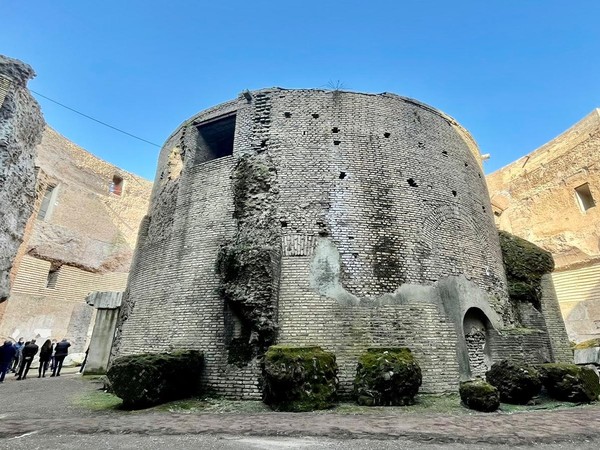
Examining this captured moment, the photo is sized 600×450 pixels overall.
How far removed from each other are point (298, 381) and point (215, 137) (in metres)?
8.95

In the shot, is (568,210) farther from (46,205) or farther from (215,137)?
(46,205)

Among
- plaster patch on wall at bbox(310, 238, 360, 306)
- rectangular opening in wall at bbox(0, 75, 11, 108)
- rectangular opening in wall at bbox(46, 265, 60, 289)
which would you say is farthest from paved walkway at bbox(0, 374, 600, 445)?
rectangular opening in wall at bbox(46, 265, 60, 289)

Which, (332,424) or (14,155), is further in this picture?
(14,155)

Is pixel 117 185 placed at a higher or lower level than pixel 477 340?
higher

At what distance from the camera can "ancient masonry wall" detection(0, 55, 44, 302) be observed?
37.2 feet

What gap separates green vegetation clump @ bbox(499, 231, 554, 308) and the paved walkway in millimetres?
4641

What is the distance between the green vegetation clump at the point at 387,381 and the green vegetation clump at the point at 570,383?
2954 mm

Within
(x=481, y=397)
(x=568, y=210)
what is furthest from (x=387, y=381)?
(x=568, y=210)

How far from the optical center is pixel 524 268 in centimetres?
1127

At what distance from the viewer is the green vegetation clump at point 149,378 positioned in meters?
6.64

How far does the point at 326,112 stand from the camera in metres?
10.5

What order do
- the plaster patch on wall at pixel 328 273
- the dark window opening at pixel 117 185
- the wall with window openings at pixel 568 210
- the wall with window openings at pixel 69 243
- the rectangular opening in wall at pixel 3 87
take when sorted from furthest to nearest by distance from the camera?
the dark window opening at pixel 117 185 < the wall with window openings at pixel 69 243 < the wall with window openings at pixel 568 210 < the rectangular opening in wall at pixel 3 87 < the plaster patch on wall at pixel 328 273

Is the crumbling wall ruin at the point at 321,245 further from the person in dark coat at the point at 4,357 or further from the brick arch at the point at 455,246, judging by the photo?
the person in dark coat at the point at 4,357

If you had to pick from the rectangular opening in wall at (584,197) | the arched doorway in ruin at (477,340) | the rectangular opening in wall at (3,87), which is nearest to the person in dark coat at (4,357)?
the rectangular opening in wall at (3,87)
